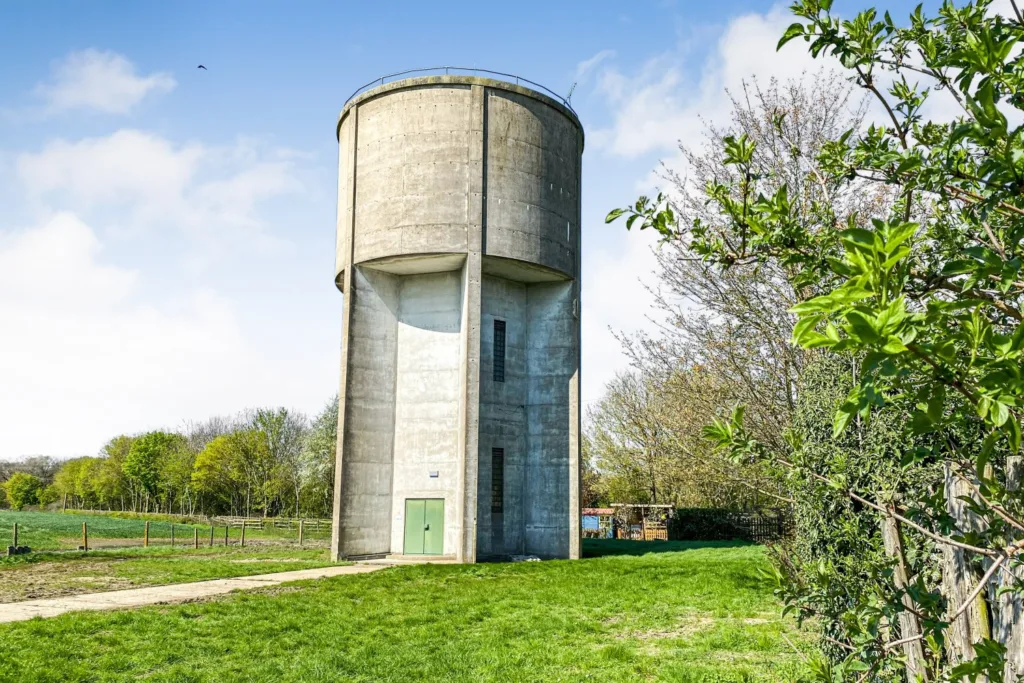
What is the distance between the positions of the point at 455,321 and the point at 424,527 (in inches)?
241

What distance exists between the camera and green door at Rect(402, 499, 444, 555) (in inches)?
885

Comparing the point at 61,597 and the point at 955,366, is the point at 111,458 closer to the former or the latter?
the point at 61,597

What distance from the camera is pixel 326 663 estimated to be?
8.74m

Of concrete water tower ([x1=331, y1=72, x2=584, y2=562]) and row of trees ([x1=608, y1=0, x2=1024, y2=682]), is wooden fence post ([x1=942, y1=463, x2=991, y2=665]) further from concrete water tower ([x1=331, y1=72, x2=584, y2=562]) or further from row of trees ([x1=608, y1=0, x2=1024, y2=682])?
concrete water tower ([x1=331, y1=72, x2=584, y2=562])

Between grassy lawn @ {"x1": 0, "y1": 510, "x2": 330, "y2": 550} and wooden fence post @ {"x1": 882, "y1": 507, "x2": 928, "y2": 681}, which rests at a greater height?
wooden fence post @ {"x1": 882, "y1": 507, "x2": 928, "y2": 681}

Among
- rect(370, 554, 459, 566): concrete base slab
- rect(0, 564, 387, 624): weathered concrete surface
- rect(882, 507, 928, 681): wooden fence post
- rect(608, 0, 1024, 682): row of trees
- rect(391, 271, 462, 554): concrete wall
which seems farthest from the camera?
rect(391, 271, 462, 554): concrete wall

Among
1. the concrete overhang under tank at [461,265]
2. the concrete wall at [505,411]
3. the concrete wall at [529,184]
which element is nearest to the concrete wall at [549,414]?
the concrete wall at [505,411]

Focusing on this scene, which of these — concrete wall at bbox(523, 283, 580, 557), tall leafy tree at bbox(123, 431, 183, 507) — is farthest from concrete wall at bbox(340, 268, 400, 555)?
tall leafy tree at bbox(123, 431, 183, 507)

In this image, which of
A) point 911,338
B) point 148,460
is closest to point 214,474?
point 148,460

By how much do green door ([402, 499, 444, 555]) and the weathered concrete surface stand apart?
4766mm

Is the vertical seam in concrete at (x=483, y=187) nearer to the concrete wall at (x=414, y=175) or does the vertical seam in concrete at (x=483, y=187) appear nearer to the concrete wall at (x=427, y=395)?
the concrete wall at (x=414, y=175)

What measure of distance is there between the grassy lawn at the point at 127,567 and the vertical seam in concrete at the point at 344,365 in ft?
2.85

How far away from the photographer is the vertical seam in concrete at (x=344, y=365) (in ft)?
72.1

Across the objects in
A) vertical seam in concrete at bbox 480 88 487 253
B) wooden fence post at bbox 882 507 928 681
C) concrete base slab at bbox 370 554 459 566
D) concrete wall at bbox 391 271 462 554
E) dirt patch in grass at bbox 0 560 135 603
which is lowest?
concrete base slab at bbox 370 554 459 566
